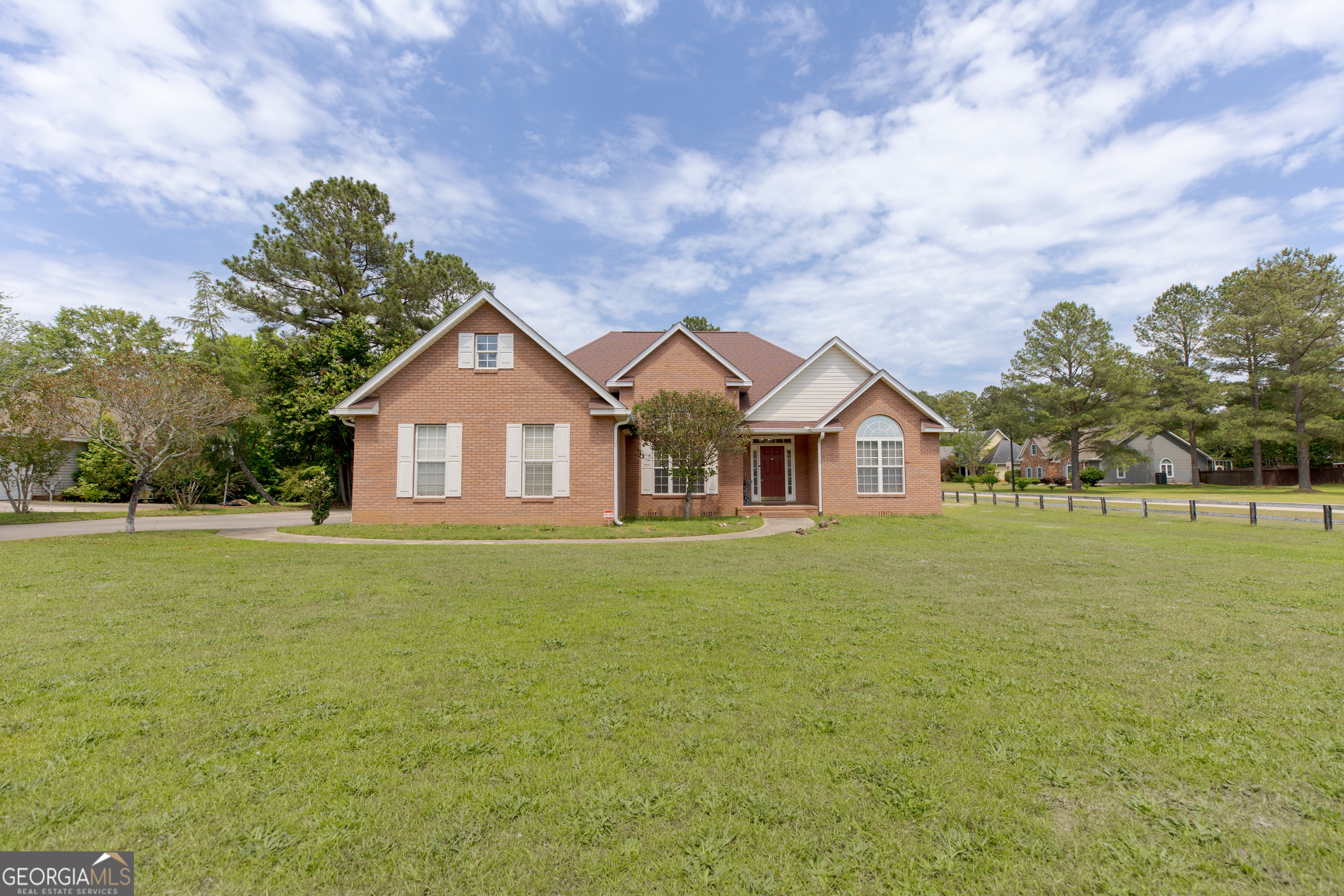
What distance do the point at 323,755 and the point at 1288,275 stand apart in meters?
59.8

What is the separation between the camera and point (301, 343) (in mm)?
27469

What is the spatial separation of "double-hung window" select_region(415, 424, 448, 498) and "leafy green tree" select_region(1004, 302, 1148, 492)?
46.0 m

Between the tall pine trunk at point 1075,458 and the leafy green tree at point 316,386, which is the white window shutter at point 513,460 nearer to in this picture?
the leafy green tree at point 316,386

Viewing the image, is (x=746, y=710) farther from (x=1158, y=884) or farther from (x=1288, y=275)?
(x=1288, y=275)

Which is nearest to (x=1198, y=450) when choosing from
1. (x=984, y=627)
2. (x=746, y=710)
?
(x=984, y=627)

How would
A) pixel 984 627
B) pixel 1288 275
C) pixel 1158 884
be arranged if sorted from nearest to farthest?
pixel 1158 884 < pixel 984 627 < pixel 1288 275

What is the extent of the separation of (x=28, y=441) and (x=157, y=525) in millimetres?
5379

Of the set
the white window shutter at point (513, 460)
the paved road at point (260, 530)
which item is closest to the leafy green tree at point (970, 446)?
the paved road at point (260, 530)

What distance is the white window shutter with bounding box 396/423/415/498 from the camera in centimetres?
1706

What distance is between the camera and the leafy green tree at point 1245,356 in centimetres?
4116

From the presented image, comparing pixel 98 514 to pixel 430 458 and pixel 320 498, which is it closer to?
pixel 320 498

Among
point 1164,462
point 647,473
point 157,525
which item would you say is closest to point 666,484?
point 647,473

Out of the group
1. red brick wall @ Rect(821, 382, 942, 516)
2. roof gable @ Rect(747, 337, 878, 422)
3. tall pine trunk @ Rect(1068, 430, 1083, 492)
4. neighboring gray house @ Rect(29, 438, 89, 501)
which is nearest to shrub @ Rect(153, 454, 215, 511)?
neighboring gray house @ Rect(29, 438, 89, 501)

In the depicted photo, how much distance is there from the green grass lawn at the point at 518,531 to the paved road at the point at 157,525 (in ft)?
6.39
